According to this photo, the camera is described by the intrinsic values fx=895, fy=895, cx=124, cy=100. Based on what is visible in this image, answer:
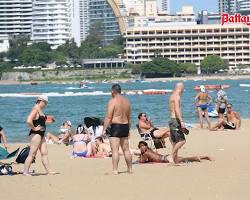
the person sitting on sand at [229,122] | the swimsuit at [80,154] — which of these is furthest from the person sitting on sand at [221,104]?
the swimsuit at [80,154]

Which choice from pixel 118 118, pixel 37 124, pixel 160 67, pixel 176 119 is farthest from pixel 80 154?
pixel 160 67

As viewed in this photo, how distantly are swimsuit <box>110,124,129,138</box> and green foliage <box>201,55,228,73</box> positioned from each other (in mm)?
155104

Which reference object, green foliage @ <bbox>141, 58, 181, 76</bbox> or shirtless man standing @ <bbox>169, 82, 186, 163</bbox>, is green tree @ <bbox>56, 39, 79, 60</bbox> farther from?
shirtless man standing @ <bbox>169, 82, 186, 163</bbox>

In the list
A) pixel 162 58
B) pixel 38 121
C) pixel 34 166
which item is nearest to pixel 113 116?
pixel 38 121

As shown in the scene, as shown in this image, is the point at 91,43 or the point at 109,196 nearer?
the point at 109,196

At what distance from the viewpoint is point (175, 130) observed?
50.6 ft

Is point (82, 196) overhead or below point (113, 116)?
below

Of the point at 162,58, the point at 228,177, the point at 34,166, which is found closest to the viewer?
the point at 228,177

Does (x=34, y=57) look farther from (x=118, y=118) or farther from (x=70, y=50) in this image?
(x=118, y=118)

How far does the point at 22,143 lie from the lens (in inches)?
1017

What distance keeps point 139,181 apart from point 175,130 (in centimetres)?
189

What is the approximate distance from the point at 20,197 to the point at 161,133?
740cm

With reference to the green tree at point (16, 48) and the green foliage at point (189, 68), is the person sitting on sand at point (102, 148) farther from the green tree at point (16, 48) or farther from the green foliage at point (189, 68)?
the green tree at point (16, 48)

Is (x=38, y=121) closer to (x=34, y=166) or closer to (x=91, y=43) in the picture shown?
(x=34, y=166)
